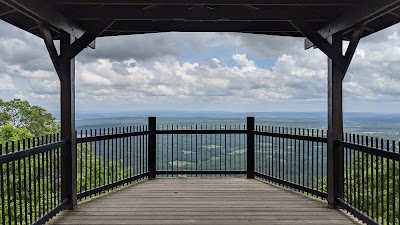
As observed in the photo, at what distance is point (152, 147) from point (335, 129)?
4.01 meters

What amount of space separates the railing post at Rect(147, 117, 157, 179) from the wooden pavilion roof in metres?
2.52

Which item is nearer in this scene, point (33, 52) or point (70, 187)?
point (70, 187)

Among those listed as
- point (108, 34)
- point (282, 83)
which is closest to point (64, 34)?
point (108, 34)

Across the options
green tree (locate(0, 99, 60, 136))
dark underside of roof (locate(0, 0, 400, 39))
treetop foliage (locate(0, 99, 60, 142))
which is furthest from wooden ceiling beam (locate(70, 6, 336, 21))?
green tree (locate(0, 99, 60, 136))

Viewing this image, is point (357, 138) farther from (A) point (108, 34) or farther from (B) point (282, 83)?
(B) point (282, 83)

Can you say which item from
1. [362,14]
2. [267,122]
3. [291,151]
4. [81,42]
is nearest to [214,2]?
[362,14]

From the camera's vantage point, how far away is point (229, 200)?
20.1ft

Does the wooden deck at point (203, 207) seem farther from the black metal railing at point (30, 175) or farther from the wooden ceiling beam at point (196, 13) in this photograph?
the wooden ceiling beam at point (196, 13)

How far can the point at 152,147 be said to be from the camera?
8.25 metres

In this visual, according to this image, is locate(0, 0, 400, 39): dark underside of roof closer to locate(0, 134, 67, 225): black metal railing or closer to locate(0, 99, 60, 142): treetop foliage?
locate(0, 134, 67, 225): black metal railing

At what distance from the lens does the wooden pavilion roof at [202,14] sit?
15.2 ft

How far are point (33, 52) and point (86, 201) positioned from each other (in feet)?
75.9

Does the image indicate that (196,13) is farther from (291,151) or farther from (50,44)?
(291,151)

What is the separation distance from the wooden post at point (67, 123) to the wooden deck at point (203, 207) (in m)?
0.35
